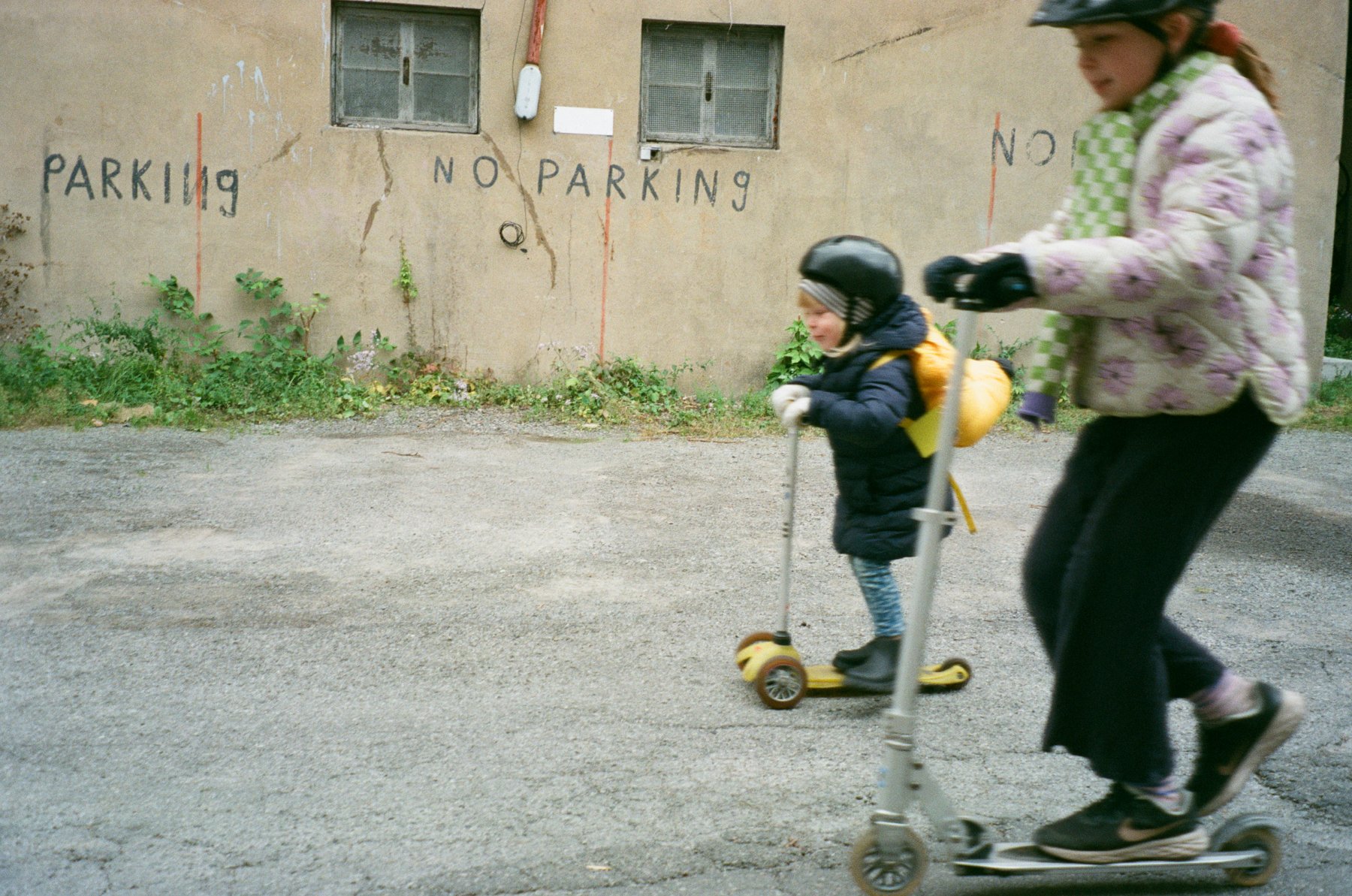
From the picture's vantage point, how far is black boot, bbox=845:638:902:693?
11.8 feet

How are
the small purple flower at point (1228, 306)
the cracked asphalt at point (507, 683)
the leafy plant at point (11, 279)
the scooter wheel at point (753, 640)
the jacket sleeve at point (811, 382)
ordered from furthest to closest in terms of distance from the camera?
the leafy plant at point (11, 279)
the scooter wheel at point (753, 640)
the jacket sleeve at point (811, 382)
the cracked asphalt at point (507, 683)
the small purple flower at point (1228, 306)

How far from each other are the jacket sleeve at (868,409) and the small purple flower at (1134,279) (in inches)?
44.9

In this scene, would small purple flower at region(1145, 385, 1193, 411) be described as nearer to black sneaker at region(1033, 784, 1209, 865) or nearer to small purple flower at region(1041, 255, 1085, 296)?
small purple flower at region(1041, 255, 1085, 296)

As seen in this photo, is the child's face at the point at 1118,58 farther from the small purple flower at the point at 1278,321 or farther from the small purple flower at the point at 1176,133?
the small purple flower at the point at 1278,321

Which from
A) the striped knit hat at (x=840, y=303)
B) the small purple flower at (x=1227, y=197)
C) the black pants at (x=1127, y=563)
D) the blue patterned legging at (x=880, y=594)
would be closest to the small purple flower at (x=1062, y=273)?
the small purple flower at (x=1227, y=197)

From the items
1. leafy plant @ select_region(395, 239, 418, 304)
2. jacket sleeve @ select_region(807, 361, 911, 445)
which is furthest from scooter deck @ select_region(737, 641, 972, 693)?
leafy plant @ select_region(395, 239, 418, 304)

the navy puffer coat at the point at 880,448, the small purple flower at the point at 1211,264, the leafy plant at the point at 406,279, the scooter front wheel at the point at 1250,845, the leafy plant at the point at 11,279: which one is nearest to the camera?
the small purple flower at the point at 1211,264

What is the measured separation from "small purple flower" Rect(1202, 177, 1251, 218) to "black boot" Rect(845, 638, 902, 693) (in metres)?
1.83

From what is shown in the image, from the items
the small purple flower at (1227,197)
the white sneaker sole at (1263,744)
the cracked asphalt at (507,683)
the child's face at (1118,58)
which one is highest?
the child's face at (1118,58)

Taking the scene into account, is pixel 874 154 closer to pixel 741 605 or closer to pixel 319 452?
pixel 319 452

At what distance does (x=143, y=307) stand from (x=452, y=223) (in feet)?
7.50

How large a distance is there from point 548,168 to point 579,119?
1.37 ft

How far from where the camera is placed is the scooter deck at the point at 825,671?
3.51 m

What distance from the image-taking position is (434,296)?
8.85m
